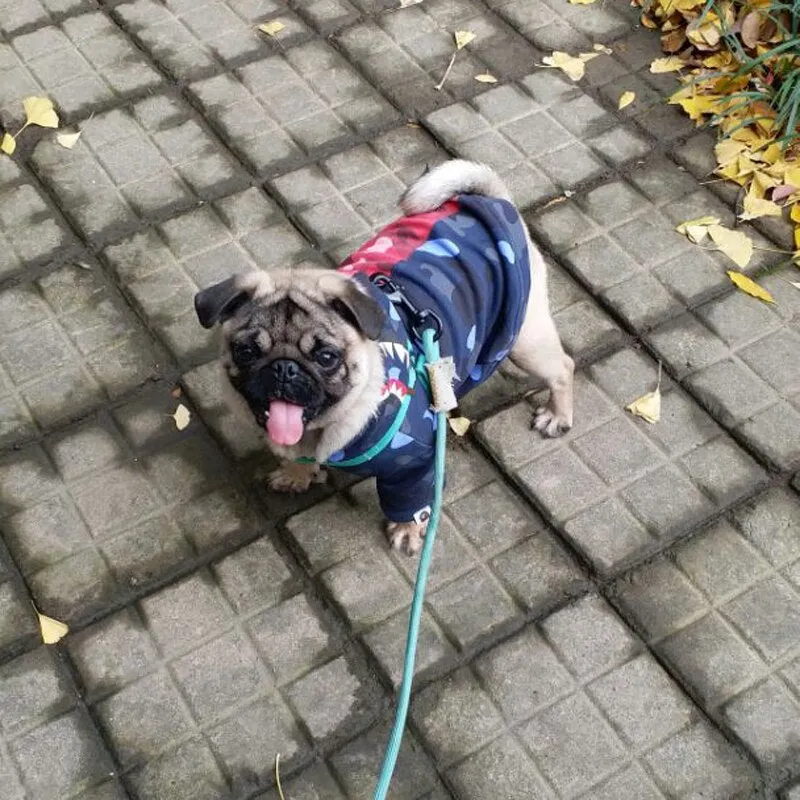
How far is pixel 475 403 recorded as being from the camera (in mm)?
3809

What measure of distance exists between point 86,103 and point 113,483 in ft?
7.28

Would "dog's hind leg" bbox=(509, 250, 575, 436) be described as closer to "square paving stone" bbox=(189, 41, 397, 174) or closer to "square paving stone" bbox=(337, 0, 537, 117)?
"square paving stone" bbox=(189, 41, 397, 174)

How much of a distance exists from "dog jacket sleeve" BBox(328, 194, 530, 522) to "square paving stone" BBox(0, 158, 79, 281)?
171 centimetres

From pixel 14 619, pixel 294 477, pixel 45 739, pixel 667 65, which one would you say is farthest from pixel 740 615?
pixel 667 65

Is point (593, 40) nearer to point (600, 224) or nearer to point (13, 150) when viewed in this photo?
point (600, 224)

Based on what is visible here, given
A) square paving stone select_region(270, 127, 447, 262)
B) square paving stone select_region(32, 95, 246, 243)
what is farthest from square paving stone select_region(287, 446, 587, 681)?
square paving stone select_region(32, 95, 246, 243)

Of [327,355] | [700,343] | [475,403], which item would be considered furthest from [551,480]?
[327,355]

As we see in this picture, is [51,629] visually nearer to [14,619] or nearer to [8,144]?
[14,619]

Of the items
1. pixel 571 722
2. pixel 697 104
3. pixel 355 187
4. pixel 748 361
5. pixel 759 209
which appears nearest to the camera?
pixel 571 722

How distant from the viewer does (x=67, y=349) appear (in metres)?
3.96

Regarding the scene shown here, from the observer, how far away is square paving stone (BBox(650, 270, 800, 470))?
12.2 ft

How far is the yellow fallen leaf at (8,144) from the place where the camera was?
4.62 metres

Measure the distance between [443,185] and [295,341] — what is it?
33.1 inches

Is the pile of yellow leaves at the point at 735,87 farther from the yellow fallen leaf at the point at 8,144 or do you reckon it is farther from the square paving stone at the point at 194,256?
the yellow fallen leaf at the point at 8,144
